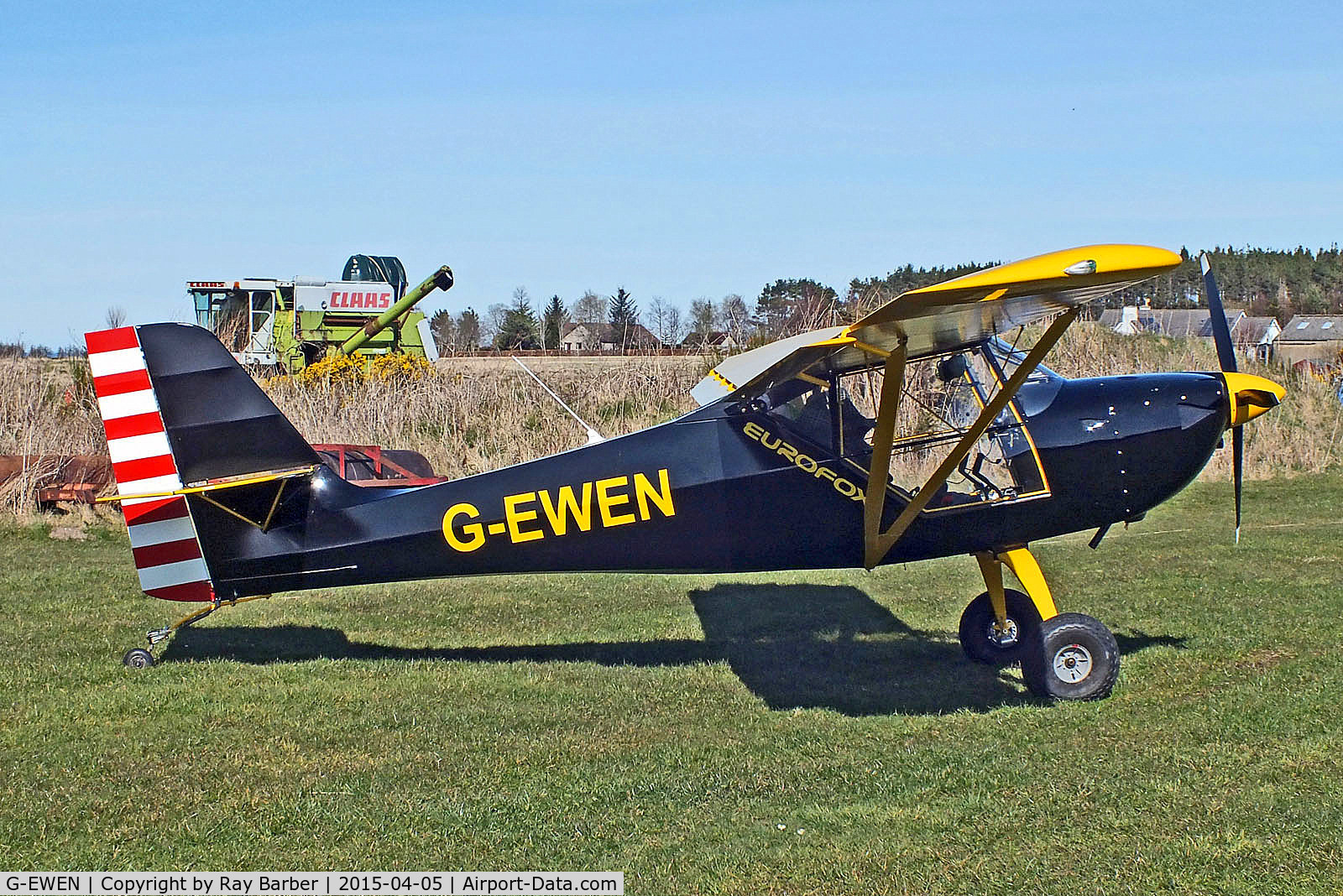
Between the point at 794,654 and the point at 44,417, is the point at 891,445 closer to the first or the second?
the point at 794,654

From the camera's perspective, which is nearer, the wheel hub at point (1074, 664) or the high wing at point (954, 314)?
the high wing at point (954, 314)

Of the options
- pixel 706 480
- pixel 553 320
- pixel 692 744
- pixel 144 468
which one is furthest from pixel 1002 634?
pixel 553 320

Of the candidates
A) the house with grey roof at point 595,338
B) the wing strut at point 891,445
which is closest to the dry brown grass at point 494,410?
the house with grey roof at point 595,338

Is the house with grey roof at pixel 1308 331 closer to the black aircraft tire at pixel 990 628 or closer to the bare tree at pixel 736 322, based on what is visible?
the bare tree at pixel 736 322

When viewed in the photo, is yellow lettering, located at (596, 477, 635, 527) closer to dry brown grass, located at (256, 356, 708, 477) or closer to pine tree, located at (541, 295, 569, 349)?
dry brown grass, located at (256, 356, 708, 477)

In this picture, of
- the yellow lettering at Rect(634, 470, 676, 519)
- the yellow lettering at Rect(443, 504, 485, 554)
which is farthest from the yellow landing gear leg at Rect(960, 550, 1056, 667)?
the yellow lettering at Rect(443, 504, 485, 554)

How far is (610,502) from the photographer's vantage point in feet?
23.4

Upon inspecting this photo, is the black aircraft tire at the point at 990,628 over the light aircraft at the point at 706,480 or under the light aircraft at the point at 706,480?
under

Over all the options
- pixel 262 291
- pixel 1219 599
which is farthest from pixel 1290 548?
pixel 262 291

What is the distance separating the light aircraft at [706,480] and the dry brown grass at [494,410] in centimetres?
1033

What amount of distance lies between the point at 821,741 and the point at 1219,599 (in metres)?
4.93

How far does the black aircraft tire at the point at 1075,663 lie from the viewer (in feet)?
21.7

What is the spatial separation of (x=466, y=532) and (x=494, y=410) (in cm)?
1220

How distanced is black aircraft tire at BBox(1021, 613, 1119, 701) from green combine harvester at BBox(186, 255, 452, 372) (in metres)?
19.3
